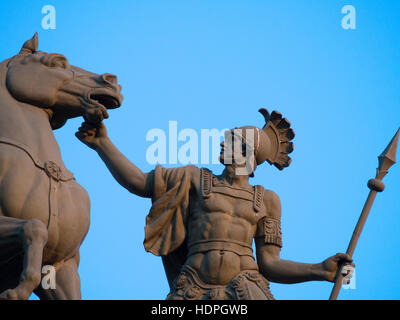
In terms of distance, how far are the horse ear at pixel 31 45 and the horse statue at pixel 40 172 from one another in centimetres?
1

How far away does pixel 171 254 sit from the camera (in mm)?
12883

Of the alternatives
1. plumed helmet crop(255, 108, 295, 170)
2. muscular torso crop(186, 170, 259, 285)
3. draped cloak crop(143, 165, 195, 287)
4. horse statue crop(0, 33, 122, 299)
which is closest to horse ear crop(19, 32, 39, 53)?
horse statue crop(0, 33, 122, 299)

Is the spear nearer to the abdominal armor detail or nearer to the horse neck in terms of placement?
the abdominal armor detail

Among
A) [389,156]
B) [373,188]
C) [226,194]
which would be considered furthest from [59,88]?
[389,156]

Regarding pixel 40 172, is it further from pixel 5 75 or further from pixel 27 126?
pixel 5 75

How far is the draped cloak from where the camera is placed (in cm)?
1267

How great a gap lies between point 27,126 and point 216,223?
2.57 meters

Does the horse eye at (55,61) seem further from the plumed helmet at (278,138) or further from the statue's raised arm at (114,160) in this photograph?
the plumed helmet at (278,138)

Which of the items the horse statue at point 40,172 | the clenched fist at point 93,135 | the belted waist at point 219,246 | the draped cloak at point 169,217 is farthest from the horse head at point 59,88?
the belted waist at point 219,246

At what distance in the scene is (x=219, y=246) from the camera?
12.4m

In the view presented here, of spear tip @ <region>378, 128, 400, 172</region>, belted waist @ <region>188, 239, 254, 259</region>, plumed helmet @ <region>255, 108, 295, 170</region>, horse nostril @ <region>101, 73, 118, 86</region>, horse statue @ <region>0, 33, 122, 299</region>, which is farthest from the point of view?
plumed helmet @ <region>255, 108, 295, 170</region>

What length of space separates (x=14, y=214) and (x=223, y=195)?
274 cm
